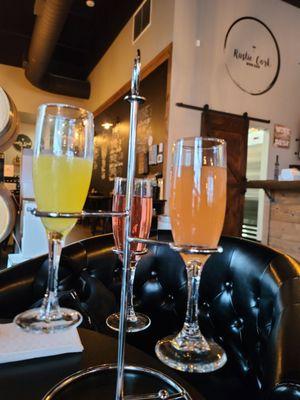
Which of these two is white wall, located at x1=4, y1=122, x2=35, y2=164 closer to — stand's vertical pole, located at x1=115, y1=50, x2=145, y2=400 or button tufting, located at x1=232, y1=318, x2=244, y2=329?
button tufting, located at x1=232, y1=318, x2=244, y2=329

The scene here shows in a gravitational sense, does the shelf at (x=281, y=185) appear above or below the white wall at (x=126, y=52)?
below

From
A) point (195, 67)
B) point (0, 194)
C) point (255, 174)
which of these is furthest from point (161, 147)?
point (0, 194)

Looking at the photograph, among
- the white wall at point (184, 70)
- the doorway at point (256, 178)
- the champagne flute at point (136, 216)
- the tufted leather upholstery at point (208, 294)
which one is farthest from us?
the doorway at point (256, 178)

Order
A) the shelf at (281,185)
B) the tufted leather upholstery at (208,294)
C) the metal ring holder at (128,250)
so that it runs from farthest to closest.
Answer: the shelf at (281,185)
the tufted leather upholstery at (208,294)
the metal ring holder at (128,250)

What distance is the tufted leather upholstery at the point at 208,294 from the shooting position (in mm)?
1067

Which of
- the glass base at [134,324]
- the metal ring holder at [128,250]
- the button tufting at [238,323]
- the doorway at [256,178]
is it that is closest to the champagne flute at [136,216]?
the glass base at [134,324]

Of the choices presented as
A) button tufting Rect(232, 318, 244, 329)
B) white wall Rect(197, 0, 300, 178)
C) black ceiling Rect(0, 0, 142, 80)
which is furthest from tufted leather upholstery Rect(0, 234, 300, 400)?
black ceiling Rect(0, 0, 142, 80)

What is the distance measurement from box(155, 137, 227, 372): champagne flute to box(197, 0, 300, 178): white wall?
15.6ft

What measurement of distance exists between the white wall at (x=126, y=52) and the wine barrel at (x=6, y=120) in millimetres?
3958

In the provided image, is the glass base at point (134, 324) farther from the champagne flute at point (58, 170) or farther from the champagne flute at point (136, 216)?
the champagne flute at point (58, 170)

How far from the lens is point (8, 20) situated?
22.3 feet

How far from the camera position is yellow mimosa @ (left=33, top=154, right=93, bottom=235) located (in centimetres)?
44

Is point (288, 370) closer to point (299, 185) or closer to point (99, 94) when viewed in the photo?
point (299, 185)

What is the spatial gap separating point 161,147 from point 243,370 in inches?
154
